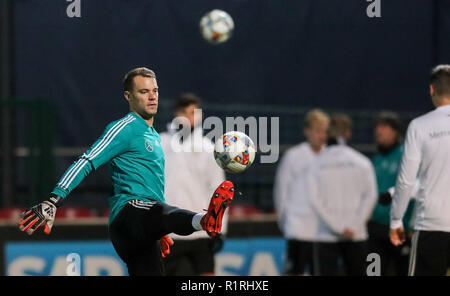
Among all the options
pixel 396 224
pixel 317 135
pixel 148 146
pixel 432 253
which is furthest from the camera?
pixel 317 135

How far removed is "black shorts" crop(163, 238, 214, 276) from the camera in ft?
29.6

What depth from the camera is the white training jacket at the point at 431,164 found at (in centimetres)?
702

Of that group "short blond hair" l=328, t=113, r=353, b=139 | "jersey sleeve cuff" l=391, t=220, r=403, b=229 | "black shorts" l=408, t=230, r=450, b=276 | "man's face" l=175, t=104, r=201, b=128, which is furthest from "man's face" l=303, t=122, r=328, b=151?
"black shorts" l=408, t=230, r=450, b=276

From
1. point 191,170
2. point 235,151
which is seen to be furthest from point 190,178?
point 235,151

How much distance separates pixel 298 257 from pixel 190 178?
205 cm

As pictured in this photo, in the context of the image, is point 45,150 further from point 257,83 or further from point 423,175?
point 423,175

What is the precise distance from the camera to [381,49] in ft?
47.4

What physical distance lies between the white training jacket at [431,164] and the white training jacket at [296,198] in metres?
3.35

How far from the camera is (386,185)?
10.4 m

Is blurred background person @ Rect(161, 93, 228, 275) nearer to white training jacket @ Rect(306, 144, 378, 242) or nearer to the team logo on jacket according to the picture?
white training jacket @ Rect(306, 144, 378, 242)

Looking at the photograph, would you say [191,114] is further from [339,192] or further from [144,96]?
[144,96]

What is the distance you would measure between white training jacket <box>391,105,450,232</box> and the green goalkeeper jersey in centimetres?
195

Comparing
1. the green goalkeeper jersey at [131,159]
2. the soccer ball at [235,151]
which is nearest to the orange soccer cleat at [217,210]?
the green goalkeeper jersey at [131,159]
